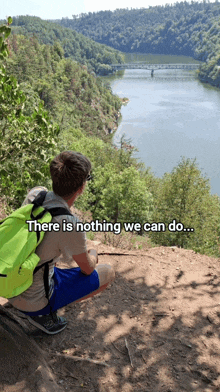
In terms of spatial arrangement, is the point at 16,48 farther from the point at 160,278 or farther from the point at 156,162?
the point at 160,278

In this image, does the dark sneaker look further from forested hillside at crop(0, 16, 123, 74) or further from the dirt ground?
forested hillside at crop(0, 16, 123, 74)

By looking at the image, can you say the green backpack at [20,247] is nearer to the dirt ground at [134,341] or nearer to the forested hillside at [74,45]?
the dirt ground at [134,341]

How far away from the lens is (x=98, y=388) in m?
2.44

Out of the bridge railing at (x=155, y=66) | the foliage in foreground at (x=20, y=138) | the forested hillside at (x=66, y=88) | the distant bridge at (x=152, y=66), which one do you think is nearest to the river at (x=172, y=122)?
the forested hillside at (x=66, y=88)

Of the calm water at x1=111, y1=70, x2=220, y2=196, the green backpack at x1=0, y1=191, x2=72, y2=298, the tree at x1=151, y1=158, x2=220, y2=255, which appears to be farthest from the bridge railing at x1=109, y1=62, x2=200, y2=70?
the green backpack at x1=0, y1=191, x2=72, y2=298

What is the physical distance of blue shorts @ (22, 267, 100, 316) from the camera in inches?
98.6

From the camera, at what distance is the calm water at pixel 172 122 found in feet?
164

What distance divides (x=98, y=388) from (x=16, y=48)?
83005 millimetres

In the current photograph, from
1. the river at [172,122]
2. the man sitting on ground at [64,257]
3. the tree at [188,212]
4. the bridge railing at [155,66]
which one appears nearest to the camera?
the man sitting on ground at [64,257]

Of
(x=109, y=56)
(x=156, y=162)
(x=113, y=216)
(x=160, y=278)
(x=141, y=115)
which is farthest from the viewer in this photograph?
(x=109, y=56)

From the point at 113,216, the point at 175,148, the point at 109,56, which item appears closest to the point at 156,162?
the point at 175,148

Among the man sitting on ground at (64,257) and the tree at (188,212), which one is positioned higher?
the man sitting on ground at (64,257)

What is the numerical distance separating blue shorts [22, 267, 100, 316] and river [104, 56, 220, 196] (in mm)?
39395

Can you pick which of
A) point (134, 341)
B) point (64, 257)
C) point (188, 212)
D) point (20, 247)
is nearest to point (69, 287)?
point (64, 257)
